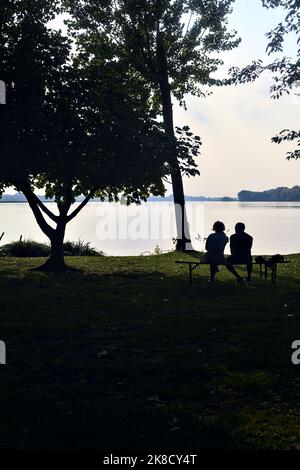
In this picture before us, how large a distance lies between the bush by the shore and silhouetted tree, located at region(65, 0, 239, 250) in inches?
267

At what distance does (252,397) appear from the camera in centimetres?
776

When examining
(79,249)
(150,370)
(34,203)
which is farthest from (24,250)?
(150,370)

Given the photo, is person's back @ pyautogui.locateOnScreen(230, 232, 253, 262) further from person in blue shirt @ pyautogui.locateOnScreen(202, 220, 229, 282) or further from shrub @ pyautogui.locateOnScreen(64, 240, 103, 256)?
shrub @ pyautogui.locateOnScreen(64, 240, 103, 256)

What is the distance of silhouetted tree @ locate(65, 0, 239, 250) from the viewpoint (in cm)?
3231

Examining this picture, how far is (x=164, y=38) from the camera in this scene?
3388cm

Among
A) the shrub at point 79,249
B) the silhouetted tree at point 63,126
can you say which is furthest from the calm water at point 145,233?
the silhouetted tree at point 63,126

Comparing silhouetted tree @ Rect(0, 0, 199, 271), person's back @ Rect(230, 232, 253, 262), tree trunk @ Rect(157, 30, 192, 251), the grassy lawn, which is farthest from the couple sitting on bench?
tree trunk @ Rect(157, 30, 192, 251)

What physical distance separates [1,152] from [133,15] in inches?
561

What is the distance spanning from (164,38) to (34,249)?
14.4 metres

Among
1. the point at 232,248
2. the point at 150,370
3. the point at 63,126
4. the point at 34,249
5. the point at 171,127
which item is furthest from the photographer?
the point at 34,249

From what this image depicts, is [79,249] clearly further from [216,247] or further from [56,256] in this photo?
[216,247]

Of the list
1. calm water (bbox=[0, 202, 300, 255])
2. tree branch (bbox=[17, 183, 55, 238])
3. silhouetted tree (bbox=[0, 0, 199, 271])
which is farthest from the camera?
calm water (bbox=[0, 202, 300, 255])

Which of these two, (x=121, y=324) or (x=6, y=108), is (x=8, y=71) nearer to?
(x=6, y=108)
